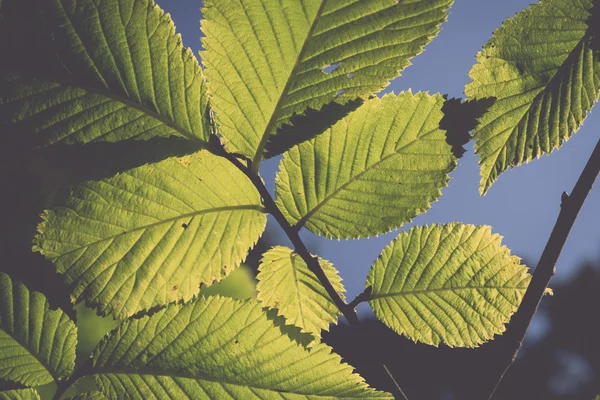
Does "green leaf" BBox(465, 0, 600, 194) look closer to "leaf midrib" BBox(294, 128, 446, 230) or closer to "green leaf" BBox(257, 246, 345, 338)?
"leaf midrib" BBox(294, 128, 446, 230)

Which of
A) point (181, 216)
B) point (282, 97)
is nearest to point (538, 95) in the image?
point (282, 97)

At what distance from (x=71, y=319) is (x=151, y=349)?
0.10 metres

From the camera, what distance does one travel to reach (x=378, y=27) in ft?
1.63

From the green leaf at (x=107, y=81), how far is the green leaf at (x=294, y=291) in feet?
0.65

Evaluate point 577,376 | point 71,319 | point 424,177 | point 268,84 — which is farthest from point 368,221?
point 577,376

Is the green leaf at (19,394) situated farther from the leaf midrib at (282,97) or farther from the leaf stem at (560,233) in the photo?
the leaf stem at (560,233)

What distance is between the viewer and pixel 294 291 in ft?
2.07

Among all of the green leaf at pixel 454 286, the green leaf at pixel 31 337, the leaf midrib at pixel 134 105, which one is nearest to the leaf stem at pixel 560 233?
the green leaf at pixel 454 286

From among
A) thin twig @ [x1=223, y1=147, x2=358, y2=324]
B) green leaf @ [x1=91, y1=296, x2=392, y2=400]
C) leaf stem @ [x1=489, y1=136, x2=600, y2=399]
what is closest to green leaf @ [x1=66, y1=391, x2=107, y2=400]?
green leaf @ [x1=91, y1=296, x2=392, y2=400]

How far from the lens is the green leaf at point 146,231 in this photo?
0.53 meters

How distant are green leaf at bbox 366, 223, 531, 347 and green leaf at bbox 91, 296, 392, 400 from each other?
0.10 m

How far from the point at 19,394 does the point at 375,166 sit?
444 mm

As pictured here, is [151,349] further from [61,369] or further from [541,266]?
[541,266]

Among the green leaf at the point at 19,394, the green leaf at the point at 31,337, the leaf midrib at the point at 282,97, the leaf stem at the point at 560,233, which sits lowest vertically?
the leaf stem at the point at 560,233
